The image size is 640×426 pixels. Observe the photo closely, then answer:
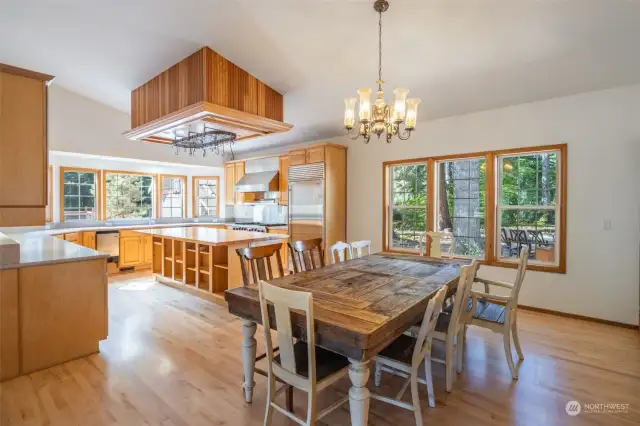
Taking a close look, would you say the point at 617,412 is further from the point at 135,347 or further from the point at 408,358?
the point at 135,347

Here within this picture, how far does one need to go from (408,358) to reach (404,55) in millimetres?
2781

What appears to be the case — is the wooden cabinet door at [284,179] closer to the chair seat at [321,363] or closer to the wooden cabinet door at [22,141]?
the wooden cabinet door at [22,141]

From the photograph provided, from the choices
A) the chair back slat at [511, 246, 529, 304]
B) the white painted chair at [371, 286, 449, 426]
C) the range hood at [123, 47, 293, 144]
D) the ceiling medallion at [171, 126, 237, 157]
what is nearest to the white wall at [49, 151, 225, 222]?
the range hood at [123, 47, 293, 144]

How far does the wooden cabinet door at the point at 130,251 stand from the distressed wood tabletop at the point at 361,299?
4.87 m

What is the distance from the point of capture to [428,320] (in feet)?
5.38

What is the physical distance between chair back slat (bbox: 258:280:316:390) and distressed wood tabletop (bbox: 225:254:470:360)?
98mm

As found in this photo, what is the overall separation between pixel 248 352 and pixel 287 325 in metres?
0.65

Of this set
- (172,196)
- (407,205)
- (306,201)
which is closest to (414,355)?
(407,205)

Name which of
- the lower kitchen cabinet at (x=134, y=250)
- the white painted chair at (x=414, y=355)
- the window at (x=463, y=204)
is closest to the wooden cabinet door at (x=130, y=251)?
the lower kitchen cabinet at (x=134, y=250)

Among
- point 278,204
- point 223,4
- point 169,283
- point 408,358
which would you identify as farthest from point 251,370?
point 278,204

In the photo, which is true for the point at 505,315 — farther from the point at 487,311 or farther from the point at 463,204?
the point at 463,204

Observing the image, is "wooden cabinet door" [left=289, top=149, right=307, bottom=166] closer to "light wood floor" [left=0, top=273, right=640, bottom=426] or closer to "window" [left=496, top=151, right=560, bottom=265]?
"window" [left=496, top=151, right=560, bottom=265]

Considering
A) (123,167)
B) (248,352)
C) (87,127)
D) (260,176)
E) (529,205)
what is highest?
(87,127)

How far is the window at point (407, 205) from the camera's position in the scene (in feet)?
15.8
